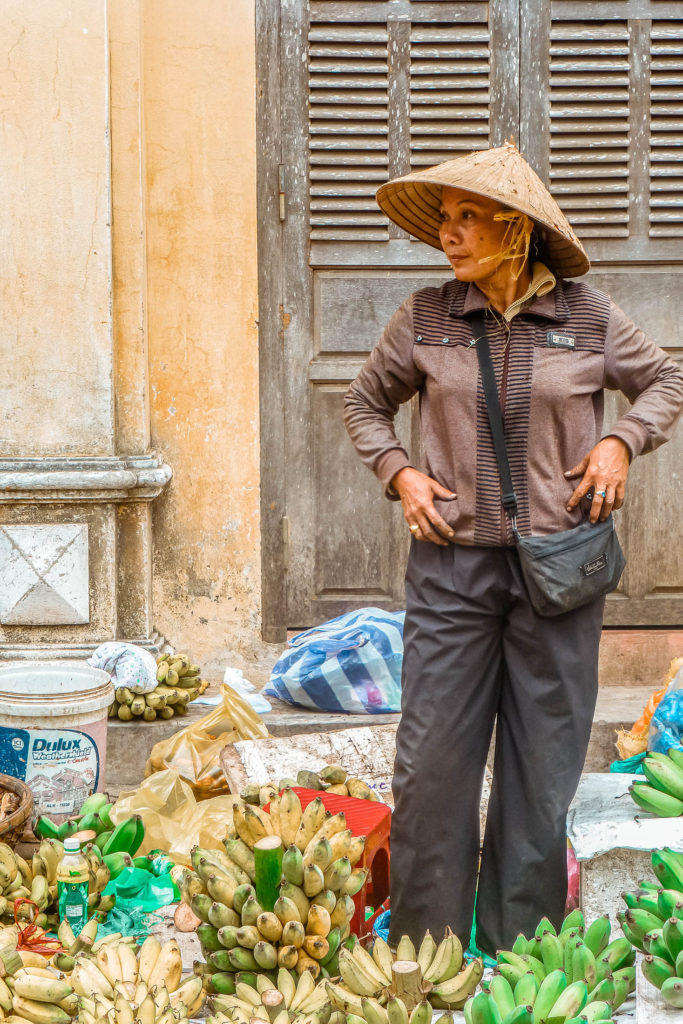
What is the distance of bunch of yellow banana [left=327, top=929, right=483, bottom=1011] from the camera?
2355 millimetres

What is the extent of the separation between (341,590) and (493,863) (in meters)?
2.13

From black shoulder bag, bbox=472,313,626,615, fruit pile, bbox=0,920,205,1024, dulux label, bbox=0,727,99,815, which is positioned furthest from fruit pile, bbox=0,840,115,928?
black shoulder bag, bbox=472,313,626,615

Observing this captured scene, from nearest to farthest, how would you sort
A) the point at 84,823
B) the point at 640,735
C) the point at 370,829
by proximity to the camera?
the point at 370,829 < the point at 84,823 < the point at 640,735

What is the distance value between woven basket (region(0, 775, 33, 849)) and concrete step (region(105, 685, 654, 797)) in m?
0.93

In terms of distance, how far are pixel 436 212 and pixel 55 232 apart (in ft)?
6.60

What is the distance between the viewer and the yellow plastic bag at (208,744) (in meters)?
4.04

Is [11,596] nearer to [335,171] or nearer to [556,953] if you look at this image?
[335,171]

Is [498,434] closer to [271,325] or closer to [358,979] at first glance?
[358,979]

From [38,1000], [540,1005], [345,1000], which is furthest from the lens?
[38,1000]

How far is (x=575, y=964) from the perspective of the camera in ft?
7.72

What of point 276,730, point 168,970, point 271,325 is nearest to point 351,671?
point 276,730

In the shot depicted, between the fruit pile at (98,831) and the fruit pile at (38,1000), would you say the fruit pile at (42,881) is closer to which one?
the fruit pile at (98,831)

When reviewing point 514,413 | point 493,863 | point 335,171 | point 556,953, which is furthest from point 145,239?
point 556,953

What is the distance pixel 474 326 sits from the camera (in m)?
2.90
